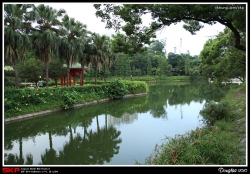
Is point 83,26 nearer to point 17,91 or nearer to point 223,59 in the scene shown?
point 17,91

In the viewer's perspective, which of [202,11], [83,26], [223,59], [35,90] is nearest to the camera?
[202,11]

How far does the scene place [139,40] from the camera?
6.75 metres

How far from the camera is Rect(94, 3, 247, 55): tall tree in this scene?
4695mm

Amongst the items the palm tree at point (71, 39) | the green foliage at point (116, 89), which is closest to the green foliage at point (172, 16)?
the palm tree at point (71, 39)

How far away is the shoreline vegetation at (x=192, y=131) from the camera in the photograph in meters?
4.60

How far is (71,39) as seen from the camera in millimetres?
17422

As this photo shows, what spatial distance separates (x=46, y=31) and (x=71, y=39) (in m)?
3.50

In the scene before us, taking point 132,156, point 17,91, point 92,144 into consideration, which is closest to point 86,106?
point 17,91

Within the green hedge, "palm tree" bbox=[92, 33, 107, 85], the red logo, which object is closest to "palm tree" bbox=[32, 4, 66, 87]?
the green hedge

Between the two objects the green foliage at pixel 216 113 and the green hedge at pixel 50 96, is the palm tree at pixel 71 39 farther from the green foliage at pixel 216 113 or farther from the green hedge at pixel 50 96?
the green foliage at pixel 216 113

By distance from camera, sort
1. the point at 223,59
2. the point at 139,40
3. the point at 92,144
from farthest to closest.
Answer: the point at 223,59, the point at 92,144, the point at 139,40

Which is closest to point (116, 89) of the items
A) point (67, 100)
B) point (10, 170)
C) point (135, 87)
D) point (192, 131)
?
point (135, 87)

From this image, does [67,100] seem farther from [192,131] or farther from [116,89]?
[192,131]

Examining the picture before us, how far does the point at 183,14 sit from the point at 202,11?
1.65ft
